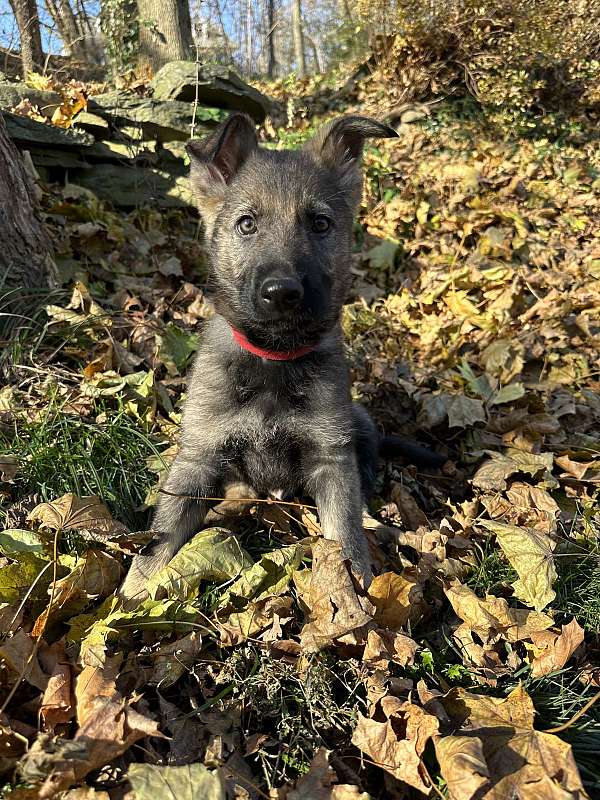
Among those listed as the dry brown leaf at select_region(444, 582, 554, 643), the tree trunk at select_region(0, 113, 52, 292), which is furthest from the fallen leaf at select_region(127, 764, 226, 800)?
the tree trunk at select_region(0, 113, 52, 292)

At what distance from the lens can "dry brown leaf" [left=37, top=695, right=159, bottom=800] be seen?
1.48 m

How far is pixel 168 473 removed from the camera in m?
2.90

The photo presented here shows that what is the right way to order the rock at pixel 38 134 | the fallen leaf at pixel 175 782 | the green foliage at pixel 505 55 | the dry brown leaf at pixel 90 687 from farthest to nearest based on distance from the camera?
the green foliage at pixel 505 55 < the rock at pixel 38 134 < the dry brown leaf at pixel 90 687 < the fallen leaf at pixel 175 782

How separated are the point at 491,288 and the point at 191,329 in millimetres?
2815

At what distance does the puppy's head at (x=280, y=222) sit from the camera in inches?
97.7

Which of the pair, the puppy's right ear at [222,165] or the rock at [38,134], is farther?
the rock at [38,134]

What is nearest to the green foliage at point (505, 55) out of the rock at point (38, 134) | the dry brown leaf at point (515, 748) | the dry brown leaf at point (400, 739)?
the rock at point (38, 134)

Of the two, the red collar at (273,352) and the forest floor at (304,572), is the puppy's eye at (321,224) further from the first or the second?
the forest floor at (304,572)

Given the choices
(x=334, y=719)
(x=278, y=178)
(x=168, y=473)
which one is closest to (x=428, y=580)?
(x=334, y=719)

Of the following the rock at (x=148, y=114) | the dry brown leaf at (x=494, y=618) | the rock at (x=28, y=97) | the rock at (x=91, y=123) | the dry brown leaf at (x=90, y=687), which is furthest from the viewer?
the rock at (x=148, y=114)

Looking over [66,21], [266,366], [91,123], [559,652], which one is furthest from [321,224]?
[66,21]

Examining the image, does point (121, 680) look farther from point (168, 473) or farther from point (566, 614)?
point (566, 614)

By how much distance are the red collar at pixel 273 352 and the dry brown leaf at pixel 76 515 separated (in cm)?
101

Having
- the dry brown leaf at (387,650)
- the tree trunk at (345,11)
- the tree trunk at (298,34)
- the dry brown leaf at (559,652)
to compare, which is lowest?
the dry brown leaf at (559,652)
